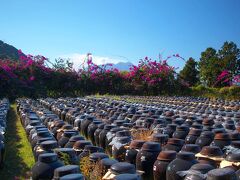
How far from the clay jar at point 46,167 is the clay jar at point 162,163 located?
121 centimetres

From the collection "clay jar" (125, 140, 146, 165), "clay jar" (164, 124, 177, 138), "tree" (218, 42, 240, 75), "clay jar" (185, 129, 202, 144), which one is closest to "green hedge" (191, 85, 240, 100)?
"tree" (218, 42, 240, 75)

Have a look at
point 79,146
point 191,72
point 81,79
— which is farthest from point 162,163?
point 191,72

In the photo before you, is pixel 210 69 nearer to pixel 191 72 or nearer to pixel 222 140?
pixel 191 72

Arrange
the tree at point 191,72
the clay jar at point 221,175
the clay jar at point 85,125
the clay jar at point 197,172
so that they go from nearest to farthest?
the clay jar at point 221,175
the clay jar at point 197,172
the clay jar at point 85,125
the tree at point 191,72

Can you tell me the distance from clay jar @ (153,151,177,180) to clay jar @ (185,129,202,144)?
4.47 ft

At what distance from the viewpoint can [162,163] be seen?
418 cm

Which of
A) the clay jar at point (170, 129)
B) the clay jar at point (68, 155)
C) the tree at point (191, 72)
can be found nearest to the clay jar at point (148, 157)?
the clay jar at point (68, 155)

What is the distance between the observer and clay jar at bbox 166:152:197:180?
380 centimetres

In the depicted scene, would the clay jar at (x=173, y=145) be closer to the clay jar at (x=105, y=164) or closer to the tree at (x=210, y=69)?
the clay jar at (x=105, y=164)

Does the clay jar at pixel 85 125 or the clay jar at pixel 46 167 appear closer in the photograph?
the clay jar at pixel 46 167

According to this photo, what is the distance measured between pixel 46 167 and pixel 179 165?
5.03 feet

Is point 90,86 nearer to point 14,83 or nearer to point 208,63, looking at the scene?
point 14,83

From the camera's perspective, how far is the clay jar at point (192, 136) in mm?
5474

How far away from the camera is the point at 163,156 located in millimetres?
4195
